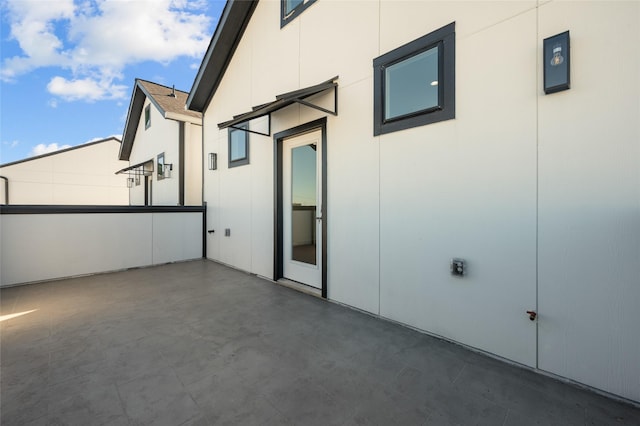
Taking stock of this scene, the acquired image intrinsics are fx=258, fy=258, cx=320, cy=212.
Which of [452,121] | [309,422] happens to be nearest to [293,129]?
[452,121]

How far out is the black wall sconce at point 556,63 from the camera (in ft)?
6.01

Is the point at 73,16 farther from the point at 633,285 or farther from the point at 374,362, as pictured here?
the point at 633,285

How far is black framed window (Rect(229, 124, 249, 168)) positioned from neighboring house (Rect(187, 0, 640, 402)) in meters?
1.34

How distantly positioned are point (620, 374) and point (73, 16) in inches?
503

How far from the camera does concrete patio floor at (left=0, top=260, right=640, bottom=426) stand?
1.58 m

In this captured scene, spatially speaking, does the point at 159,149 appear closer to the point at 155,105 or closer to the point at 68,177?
the point at 155,105

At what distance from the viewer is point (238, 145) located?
5.58m

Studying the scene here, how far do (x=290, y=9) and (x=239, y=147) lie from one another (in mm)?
2649

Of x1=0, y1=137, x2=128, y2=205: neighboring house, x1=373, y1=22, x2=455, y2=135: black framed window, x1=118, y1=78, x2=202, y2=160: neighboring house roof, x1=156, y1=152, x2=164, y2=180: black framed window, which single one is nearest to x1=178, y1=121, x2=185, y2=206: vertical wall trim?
x1=118, y1=78, x2=202, y2=160: neighboring house roof

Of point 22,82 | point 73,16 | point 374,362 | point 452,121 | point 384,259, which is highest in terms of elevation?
point 22,82

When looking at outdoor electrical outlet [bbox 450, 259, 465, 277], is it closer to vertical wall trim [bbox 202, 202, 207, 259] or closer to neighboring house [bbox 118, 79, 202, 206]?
vertical wall trim [bbox 202, 202, 207, 259]

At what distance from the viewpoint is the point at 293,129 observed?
4.14 metres

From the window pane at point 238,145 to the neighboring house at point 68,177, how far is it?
12040mm

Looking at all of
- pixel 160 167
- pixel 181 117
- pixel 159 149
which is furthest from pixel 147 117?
pixel 181 117
